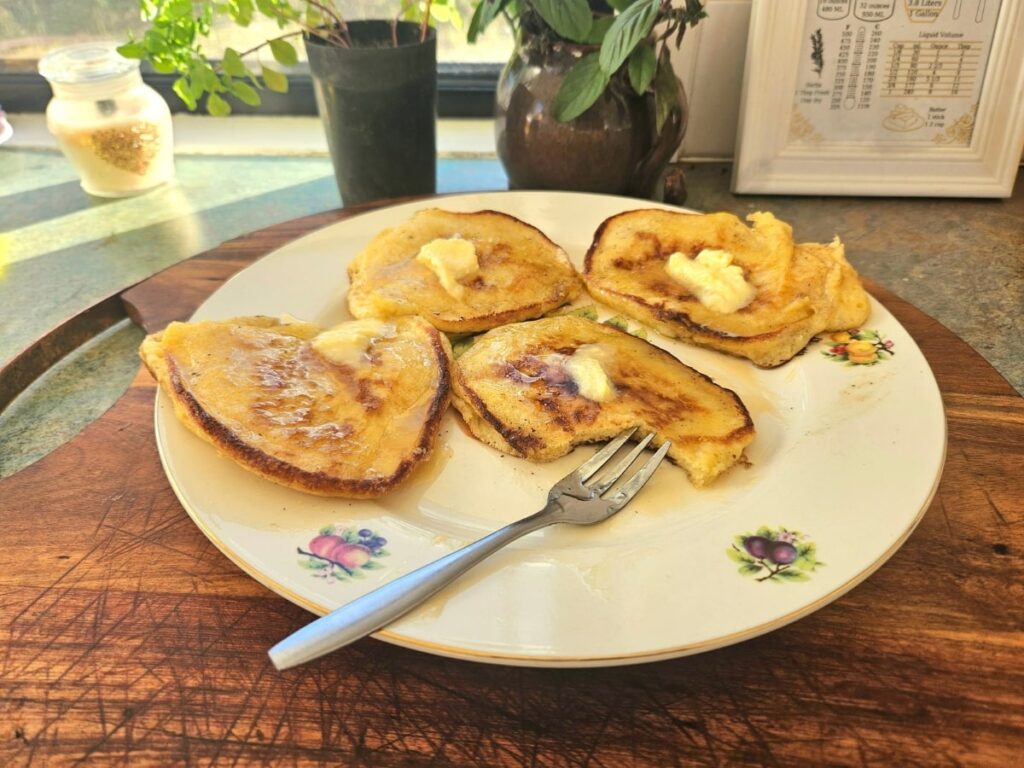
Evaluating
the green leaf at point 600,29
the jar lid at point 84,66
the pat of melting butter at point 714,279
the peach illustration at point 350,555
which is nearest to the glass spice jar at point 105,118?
the jar lid at point 84,66

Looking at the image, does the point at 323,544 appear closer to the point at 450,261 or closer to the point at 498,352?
the point at 498,352

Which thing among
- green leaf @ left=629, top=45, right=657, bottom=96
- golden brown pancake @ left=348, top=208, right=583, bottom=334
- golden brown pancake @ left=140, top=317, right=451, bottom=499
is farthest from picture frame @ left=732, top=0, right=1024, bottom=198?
golden brown pancake @ left=140, top=317, right=451, bottom=499

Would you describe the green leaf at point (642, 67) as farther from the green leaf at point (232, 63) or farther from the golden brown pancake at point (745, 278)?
the green leaf at point (232, 63)

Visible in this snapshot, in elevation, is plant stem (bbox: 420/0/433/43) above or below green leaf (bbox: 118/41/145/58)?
above

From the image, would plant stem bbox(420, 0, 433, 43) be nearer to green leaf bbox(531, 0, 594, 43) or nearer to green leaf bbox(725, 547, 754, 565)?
green leaf bbox(531, 0, 594, 43)

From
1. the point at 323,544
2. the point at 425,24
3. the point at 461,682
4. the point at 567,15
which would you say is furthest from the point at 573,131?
the point at 461,682
